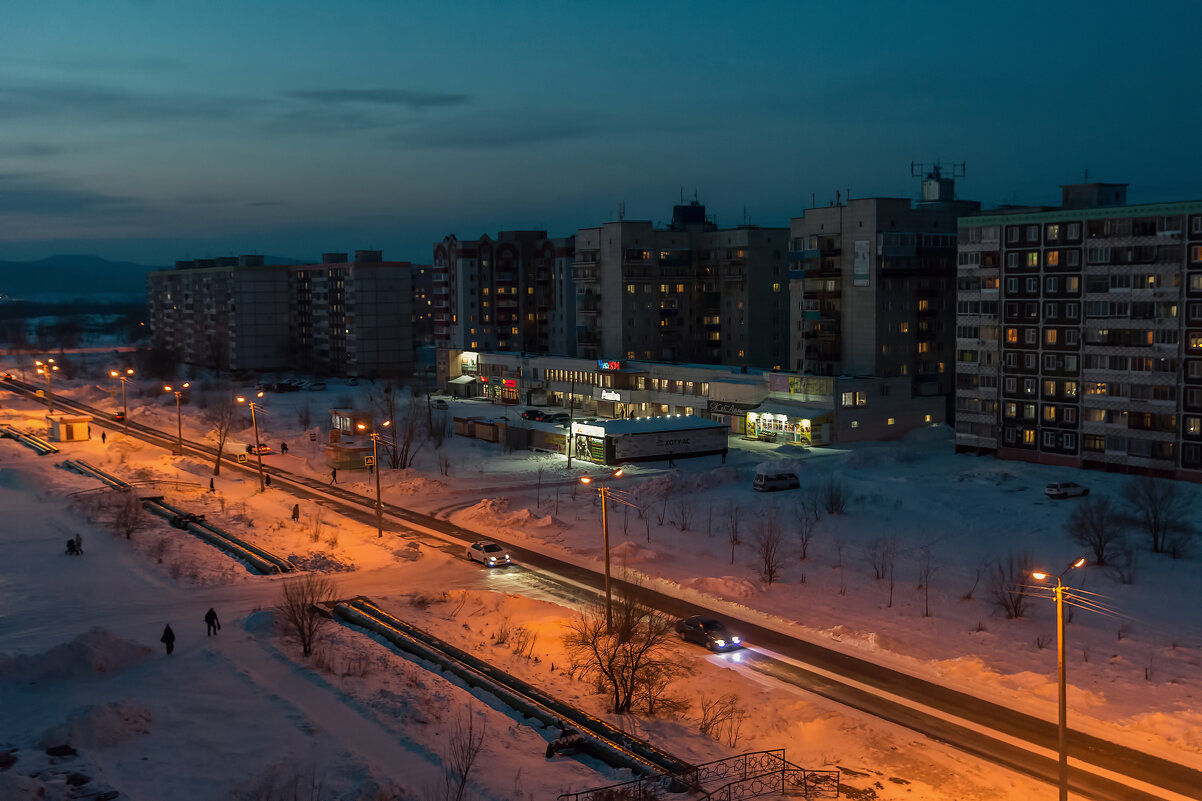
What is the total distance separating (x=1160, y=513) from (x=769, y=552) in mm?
19981

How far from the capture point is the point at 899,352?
268 ft

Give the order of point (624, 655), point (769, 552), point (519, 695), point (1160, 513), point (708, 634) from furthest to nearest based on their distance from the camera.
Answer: point (1160, 513) → point (769, 552) → point (708, 634) → point (624, 655) → point (519, 695)

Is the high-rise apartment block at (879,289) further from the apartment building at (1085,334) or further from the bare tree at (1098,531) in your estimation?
the bare tree at (1098,531)

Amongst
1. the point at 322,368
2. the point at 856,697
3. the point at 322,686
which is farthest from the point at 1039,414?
the point at 322,368

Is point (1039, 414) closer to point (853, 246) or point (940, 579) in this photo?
point (853, 246)

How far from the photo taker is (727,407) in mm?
82500

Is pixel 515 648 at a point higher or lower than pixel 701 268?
lower

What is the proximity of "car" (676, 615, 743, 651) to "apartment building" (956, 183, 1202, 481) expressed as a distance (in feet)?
128

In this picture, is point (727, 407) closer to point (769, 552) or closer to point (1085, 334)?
point (1085, 334)

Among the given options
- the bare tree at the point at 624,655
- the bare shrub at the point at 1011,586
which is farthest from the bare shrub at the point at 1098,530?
the bare tree at the point at 624,655

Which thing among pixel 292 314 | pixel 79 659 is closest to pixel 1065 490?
pixel 79 659

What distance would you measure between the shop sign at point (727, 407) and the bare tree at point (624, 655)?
47.8 m

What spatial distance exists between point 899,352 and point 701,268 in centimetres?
3111

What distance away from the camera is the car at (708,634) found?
1299 inches
